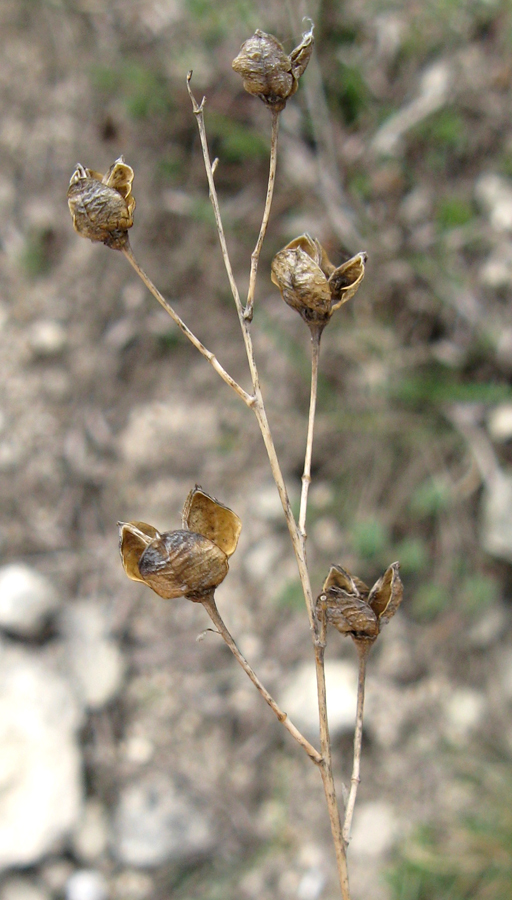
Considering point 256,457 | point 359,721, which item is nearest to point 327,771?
point 359,721

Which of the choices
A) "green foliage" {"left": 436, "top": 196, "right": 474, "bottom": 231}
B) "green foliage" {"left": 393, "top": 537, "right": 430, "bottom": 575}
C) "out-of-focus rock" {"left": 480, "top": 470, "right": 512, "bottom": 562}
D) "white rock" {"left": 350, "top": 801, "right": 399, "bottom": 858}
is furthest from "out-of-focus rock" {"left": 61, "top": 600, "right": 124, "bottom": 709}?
"green foliage" {"left": 436, "top": 196, "right": 474, "bottom": 231}

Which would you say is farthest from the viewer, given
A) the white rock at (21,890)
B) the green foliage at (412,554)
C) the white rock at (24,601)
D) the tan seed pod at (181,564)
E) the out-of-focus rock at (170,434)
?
the out-of-focus rock at (170,434)

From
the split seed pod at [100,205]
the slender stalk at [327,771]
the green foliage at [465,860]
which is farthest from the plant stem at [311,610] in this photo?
the green foliage at [465,860]

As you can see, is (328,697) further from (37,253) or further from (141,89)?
(141,89)

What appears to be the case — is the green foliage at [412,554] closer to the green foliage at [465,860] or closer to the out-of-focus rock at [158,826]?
the green foliage at [465,860]

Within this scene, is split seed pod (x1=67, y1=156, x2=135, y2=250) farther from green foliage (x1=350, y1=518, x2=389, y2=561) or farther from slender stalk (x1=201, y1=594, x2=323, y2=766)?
green foliage (x1=350, y1=518, x2=389, y2=561)

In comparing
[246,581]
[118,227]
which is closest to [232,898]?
[246,581]
